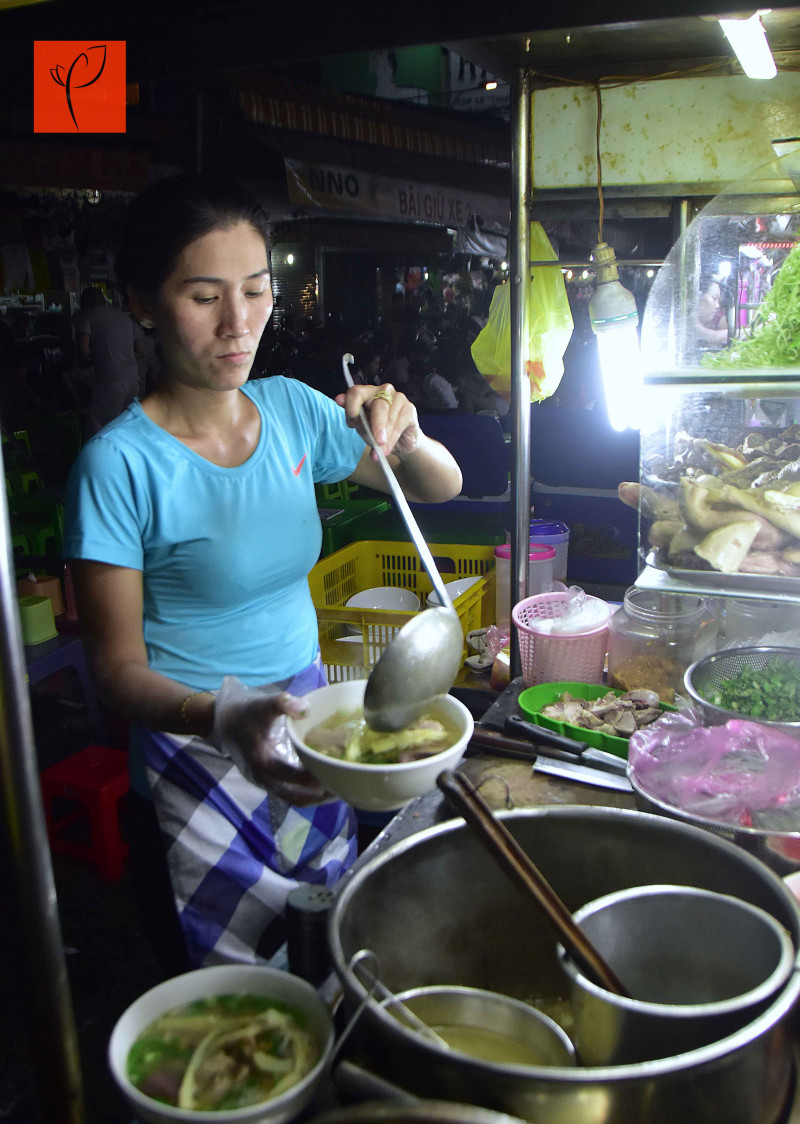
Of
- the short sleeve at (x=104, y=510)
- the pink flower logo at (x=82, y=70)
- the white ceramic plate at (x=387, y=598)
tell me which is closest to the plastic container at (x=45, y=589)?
the white ceramic plate at (x=387, y=598)

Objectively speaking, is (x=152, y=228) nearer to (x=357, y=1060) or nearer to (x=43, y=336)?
(x=357, y=1060)

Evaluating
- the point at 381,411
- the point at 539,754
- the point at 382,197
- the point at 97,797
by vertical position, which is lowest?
the point at 97,797

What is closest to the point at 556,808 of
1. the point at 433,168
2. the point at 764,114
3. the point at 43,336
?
the point at 764,114

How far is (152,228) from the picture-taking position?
173cm

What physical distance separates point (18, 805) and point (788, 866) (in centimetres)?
129

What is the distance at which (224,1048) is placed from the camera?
1.02 metres

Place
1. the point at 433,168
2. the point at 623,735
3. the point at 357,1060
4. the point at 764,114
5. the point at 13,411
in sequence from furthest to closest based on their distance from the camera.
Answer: the point at 433,168 → the point at 13,411 → the point at 764,114 → the point at 623,735 → the point at 357,1060

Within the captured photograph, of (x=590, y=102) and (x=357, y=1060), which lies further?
(x=590, y=102)

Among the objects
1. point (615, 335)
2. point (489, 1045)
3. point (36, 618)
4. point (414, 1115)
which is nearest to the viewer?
point (414, 1115)

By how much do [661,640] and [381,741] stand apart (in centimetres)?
125

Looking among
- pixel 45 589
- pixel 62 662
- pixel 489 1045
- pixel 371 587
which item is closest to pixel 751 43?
pixel 489 1045

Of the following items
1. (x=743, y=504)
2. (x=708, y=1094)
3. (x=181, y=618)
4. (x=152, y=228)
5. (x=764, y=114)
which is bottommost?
(x=708, y=1094)

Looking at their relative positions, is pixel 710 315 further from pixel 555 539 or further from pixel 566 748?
pixel 555 539

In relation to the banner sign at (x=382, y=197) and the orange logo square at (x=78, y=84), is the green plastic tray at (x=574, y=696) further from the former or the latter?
the banner sign at (x=382, y=197)
